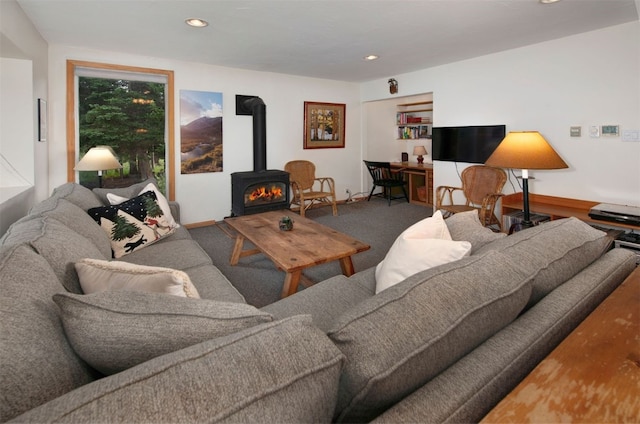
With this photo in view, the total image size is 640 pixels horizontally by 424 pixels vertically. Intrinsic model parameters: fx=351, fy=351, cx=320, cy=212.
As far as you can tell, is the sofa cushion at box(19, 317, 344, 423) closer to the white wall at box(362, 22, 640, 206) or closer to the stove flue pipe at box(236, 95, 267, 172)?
the white wall at box(362, 22, 640, 206)

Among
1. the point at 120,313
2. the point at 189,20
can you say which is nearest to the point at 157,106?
the point at 189,20

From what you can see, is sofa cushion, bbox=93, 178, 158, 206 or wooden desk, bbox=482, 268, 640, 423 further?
sofa cushion, bbox=93, 178, 158, 206

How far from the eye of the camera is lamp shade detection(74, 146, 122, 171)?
11.5ft

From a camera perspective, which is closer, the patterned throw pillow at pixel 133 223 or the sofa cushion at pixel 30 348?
the sofa cushion at pixel 30 348

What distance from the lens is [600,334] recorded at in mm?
812

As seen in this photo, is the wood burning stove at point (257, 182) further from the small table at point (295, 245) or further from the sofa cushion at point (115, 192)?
the sofa cushion at point (115, 192)

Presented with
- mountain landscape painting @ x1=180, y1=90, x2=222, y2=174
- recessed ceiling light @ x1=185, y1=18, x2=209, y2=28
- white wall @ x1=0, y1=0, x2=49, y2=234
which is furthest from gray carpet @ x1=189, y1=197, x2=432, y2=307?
recessed ceiling light @ x1=185, y1=18, x2=209, y2=28

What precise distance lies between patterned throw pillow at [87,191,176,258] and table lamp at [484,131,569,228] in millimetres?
2684

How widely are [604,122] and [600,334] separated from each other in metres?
3.54

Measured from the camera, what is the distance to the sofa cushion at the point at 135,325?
0.73m

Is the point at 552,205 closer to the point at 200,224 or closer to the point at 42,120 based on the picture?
the point at 200,224

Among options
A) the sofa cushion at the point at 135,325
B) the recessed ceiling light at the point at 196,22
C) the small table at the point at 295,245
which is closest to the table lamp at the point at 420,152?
the small table at the point at 295,245

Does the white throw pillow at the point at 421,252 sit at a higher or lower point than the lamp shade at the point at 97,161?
lower

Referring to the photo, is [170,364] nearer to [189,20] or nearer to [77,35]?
[189,20]
